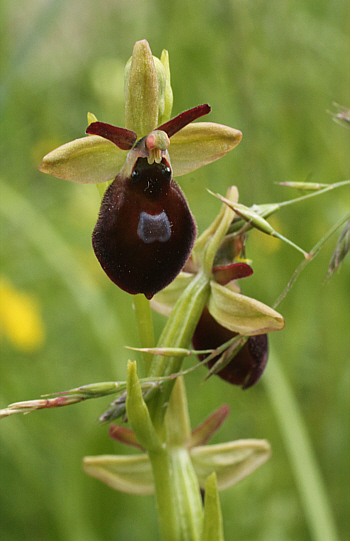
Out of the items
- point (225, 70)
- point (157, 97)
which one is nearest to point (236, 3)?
point (225, 70)

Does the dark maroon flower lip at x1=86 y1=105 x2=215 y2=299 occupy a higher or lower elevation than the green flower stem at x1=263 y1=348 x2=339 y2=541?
higher

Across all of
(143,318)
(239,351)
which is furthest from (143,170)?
(239,351)

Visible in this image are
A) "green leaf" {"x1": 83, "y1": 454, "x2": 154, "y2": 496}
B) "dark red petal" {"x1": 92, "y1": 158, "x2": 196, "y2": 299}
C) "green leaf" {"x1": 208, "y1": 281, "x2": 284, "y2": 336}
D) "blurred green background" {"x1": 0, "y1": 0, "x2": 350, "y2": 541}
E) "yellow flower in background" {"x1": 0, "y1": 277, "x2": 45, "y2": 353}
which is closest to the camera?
"dark red petal" {"x1": 92, "y1": 158, "x2": 196, "y2": 299}

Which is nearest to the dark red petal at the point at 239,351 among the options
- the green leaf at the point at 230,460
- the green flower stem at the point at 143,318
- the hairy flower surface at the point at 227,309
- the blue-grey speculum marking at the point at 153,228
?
the hairy flower surface at the point at 227,309

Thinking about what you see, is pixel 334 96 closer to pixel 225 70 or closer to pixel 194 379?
pixel 225 70

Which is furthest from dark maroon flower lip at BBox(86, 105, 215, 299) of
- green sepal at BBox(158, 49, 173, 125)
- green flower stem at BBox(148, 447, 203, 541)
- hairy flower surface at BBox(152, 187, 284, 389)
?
green flower stem at BBox(148, 447, 203, 541)

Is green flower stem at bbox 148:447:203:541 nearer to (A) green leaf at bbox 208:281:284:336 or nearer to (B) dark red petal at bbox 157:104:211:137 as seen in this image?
(A) green leaf at bbox 208:281:284:336

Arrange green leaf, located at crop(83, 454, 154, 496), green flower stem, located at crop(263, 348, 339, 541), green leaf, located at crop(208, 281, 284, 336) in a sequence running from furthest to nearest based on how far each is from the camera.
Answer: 1. green flower stem, located at crop(263, 348, 339, 541)
2. green leaf, located at crop(83, 454, 154, 496)
3. green leaf, located at crop(208, 281, 284, 336)

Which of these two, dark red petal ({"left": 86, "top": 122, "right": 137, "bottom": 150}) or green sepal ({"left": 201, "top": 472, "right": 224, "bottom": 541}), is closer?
dark red petal ({"left": 86, "top": 122, "right": 137, "bottom": 150})
